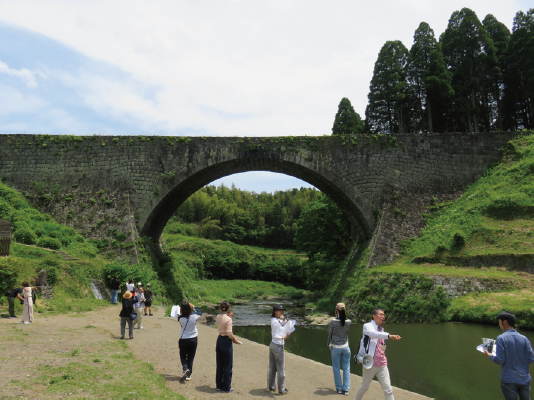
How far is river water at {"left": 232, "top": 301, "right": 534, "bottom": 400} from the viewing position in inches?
338

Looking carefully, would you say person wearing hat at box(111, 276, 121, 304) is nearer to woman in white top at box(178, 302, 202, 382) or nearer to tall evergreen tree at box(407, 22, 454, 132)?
woman in white top at box(178, 302, 202, 382)

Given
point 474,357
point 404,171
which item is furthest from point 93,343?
point 404,171

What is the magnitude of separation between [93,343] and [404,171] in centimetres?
2177

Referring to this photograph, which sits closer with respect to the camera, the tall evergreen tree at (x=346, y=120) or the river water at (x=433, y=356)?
the river water at (x=433, y=356)

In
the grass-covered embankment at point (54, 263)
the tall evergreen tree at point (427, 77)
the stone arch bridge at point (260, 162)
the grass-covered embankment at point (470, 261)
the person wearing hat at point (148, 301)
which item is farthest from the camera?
the tall evergreen tree at point (427, 77)

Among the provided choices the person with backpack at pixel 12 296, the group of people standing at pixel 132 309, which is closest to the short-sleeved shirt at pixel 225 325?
the group of people standing at pixel 132 309

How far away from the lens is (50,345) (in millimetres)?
9352

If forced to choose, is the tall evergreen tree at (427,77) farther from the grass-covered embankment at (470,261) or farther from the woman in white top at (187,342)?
the woman in white top at (187,342)

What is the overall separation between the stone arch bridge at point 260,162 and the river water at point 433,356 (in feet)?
35.7

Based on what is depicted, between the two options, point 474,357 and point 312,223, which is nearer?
point 474,357

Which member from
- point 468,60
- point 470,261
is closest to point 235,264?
point 468,60

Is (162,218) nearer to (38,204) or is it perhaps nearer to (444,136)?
(38,204)

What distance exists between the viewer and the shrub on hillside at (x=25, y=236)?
858 inches

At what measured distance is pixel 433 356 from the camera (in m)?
11.2
